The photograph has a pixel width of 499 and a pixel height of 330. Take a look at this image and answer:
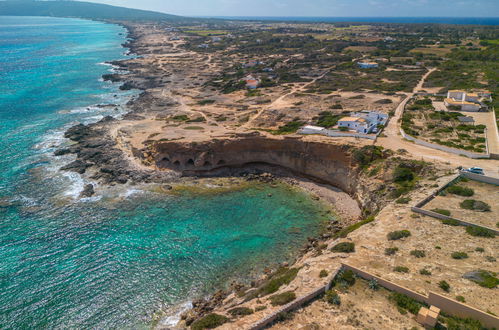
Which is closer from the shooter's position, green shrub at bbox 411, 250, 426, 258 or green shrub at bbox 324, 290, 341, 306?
green shrub at bbox 324, 290, 341, 306

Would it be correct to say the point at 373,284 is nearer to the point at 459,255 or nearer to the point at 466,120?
the point at 459,255

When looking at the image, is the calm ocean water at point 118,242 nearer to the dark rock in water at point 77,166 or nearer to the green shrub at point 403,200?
the dark rock in water at point 77,166

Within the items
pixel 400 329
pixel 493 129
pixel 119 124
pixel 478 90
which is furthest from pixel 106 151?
pixel 478 90

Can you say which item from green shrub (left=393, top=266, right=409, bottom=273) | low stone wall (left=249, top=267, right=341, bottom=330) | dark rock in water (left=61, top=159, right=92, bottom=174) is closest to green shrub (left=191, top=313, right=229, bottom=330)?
low stone wall (left=249, top=267, right=341, bottom=330)

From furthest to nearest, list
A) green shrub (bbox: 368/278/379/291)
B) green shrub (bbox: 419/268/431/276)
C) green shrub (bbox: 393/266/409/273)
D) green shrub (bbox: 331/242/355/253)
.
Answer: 1. green shrub (bbox: 331/242/355/253)
2. green shrub (bbox: 393/266/409/273)
3. green shrub (bbox: 419/268/431/276)
4. green shrub (bbox: 368/278/379/291)

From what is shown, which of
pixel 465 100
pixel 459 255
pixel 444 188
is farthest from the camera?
pixel 465 100

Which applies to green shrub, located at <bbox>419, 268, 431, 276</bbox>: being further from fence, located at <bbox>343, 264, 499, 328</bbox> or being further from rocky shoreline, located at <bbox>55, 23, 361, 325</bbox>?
rocky shoreline, located at <bbox>55, 23, 361, 325</bbox>

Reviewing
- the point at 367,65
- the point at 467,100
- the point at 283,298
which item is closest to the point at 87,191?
the point at 283,298
